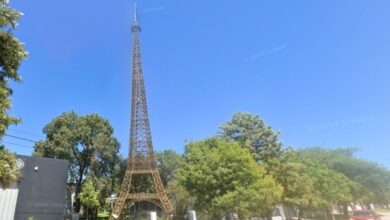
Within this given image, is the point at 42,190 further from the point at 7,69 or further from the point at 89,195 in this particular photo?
the point at 7,69

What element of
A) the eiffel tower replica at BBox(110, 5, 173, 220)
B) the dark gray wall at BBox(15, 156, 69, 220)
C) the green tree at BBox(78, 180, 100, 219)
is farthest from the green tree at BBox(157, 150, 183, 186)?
the dark gray wall at BBox(15, 156, 69, 220)

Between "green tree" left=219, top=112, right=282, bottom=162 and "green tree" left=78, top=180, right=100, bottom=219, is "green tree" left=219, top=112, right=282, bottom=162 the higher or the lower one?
the higher one

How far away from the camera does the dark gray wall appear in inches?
772

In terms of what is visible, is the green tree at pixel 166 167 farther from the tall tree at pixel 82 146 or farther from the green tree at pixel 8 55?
the green tree at pixel 8 55

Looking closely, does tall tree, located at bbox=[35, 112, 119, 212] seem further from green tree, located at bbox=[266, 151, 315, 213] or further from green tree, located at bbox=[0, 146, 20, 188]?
green tree, located at bbox=[0, 146, 20, 188]

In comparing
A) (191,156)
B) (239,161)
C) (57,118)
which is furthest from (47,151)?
(239,161)

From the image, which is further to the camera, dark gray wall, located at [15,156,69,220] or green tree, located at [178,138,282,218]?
green tree, located at [178,138,282,218]

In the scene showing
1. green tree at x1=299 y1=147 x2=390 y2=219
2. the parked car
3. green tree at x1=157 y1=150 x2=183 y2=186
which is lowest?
the parked car

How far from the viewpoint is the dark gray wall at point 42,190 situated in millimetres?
19609

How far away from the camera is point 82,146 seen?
3625cm

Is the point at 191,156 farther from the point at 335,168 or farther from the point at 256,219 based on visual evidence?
the point at 335,168

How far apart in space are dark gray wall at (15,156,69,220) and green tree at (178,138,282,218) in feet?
29.0

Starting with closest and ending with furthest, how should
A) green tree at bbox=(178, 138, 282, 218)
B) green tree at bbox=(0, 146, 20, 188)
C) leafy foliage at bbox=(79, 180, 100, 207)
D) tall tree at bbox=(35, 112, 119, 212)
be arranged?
green tree at bbox=(0, 146, 20, 188), green tree at bbox=(178, 138, 282, 218), leafy foliage at bbox=(79, 180, 100, 207), tall tree at bbox=(35, 112, 119, 212)

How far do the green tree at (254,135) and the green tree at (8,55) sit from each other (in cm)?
2067
